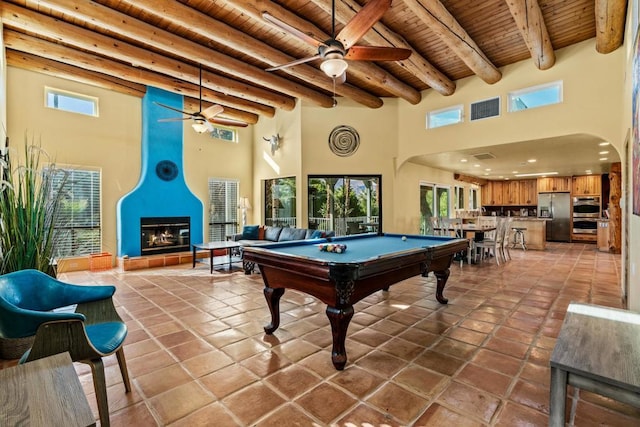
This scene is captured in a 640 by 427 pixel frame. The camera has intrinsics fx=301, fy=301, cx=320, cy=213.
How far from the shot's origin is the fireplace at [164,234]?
21.7 feet

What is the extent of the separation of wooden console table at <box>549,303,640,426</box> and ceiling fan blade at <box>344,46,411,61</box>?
2762 mm

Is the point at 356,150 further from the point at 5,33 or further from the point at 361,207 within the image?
the point at 5,33

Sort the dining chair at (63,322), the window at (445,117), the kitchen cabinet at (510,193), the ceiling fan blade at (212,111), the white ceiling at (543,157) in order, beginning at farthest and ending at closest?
1. the kitchen cabinet at (510,193)
2. the window at (445,117)
3. the white ceiling at (543,157)
4. the ceiling fan blade at (212,111)
5. the dining chair at (63,322)

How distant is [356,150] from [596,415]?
6.26 meters

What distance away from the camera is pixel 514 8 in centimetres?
356

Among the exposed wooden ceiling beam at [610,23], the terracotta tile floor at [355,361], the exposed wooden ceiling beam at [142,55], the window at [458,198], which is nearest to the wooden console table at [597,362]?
the terracotta tile floor at [355,361]

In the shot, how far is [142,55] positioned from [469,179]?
1050 cm

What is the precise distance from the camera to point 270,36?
184 inches

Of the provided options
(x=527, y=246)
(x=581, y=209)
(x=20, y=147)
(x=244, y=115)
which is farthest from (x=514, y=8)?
(x=581, y=209)

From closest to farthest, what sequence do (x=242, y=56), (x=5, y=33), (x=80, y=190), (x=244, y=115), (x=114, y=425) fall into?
1. (x=114, y=425)
2. (x=5, y=33)
3. (x=242, y=56)
4. (x=80, y=190)
5. (x=244, y=115)

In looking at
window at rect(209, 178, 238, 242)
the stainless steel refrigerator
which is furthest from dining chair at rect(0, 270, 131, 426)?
the stainless steel refrigerator

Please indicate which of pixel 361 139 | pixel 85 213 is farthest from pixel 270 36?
pixel 85 213

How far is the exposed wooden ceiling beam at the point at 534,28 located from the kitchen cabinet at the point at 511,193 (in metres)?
8.19

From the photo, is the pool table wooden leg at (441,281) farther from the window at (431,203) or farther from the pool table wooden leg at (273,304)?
the window at (431,203)
